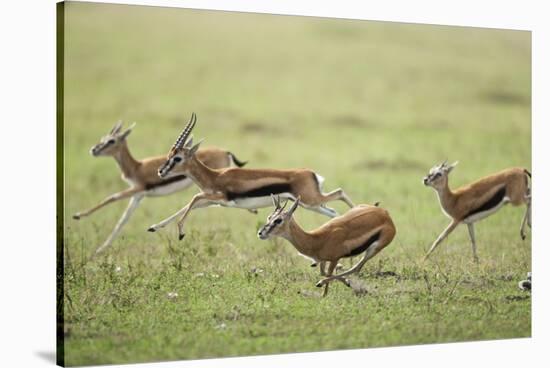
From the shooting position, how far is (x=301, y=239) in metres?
9.17

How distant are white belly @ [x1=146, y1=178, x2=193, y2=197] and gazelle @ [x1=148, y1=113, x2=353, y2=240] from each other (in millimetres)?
A: 421

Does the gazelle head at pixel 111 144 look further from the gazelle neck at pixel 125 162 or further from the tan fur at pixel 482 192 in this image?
the tan fur at pixel 482 192

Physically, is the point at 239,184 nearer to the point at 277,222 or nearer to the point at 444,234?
the point at 277,222

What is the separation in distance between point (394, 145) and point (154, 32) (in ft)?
20.6

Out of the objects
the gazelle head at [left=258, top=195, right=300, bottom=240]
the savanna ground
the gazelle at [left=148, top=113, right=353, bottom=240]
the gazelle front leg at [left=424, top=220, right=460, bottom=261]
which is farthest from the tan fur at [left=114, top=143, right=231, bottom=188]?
the gazelle front leg at [left=424, top=220, right=460, bottom=261]

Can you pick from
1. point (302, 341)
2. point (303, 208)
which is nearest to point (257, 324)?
point (302, 341)

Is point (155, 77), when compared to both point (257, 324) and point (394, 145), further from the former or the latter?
point (257, 324)

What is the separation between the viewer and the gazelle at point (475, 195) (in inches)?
412

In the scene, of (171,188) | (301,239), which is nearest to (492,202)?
(301,239)

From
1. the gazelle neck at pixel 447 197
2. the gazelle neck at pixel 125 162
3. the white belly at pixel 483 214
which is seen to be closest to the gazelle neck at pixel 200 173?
the gazelle neck at pixel 125 162

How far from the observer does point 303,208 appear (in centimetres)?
973

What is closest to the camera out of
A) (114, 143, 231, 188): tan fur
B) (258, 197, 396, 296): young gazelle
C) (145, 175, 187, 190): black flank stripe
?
(258, 197, 396, 296): young gazelle

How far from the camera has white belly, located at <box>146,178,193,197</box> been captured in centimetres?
1009

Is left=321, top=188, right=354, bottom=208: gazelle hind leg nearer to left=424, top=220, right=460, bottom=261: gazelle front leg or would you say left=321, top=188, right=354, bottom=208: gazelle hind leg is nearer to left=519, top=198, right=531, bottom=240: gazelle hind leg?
left=424, top=220, right=460, bottom=261: gazelle front leg
